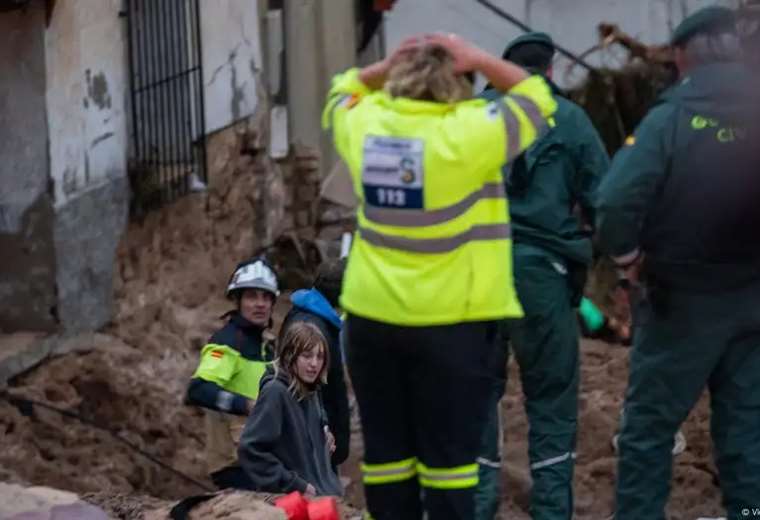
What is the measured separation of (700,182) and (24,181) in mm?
5058

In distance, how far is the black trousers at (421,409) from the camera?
5.56m

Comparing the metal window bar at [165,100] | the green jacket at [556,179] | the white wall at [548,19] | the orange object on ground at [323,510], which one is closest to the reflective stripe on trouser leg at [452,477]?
the orange object on ground at [323,510]

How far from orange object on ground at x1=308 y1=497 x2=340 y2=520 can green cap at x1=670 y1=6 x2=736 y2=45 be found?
6.77 ft

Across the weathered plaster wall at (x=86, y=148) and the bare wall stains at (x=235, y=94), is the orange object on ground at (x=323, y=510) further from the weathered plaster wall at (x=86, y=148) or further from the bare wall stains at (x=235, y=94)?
the bare wall stains at (x=235, y=94)

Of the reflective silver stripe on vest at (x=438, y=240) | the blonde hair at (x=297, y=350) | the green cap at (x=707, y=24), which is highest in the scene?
the green cap at (x=707, y=24)

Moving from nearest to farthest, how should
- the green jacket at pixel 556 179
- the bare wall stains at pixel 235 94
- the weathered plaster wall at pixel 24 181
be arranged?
the green jacket at pixel 556 179, the weathered plaster wall at pixel 24 181, the bare wall stains at pixel 235 94

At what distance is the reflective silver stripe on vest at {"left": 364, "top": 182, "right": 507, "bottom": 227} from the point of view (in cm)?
548

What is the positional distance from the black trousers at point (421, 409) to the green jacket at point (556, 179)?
150 centimetres

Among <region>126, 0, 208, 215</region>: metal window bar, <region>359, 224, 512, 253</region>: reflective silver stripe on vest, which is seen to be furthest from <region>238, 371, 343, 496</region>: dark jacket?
<region>126, 0, 208, 215</region>: metal window bar

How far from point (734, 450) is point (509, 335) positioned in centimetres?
150

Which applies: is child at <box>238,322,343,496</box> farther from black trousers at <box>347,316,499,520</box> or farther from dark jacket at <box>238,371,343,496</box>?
black trousers at <box>347,316,499,520</box>

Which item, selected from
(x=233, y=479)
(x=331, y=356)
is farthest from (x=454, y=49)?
(x=233, y=479)

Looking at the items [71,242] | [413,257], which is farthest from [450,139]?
[71,242]

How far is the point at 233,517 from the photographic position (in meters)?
6.40
